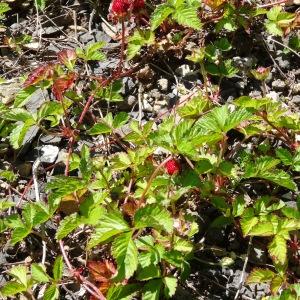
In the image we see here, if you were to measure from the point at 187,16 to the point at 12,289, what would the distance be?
1.49 m

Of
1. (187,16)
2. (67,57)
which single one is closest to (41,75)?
(67,57)

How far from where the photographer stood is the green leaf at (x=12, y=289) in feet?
7.02

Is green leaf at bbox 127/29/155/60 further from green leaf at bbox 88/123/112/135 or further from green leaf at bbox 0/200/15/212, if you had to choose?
green leaf at bbox 0/200/15/212

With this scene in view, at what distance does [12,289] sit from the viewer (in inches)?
84.4

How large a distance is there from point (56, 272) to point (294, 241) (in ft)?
3.27

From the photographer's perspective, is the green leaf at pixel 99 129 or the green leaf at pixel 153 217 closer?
the green leaf at pixel 153 217

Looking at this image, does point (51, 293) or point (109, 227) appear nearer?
point (109, 227)

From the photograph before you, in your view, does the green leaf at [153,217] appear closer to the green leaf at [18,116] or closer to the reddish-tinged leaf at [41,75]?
the green leaf at [18,116]

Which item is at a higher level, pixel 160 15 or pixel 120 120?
pixel 160 15

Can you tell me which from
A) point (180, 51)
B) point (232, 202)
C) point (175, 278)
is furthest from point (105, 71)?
point (175, 278)

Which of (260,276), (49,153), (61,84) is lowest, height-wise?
(260,276)

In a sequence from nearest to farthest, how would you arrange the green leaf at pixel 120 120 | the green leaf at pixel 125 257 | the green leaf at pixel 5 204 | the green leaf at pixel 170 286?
the green leaf at pixel 125 257 → the green leaf at pixel 170 286 → the green leaf at pixel 5 204 → the green leaf at pixel 120 120

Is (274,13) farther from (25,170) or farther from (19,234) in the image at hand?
(19,234)

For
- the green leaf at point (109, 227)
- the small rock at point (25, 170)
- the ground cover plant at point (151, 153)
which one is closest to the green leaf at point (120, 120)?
the ground cover plant at point (151, 153)
